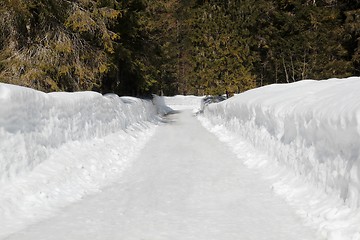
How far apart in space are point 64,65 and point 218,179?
9.51m

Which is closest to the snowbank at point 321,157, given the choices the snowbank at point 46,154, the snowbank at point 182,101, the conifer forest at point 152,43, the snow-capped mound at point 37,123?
the snowbank at point 46,154

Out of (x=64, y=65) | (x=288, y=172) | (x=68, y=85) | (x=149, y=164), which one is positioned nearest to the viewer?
Result: (x=288, y=172)

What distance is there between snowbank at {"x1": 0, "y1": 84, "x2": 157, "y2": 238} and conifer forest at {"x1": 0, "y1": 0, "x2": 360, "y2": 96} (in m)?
4.50

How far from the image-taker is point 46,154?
7.41 meters

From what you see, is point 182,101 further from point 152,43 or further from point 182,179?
point 182,179

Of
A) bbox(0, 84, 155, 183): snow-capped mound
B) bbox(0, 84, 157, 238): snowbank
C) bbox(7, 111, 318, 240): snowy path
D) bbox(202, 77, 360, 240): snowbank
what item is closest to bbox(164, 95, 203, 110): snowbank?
bbox(0, 84, 155, 183): snow-capped mound

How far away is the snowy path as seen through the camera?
4680mm

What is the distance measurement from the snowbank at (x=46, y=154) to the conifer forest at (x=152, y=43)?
4496 millimetres

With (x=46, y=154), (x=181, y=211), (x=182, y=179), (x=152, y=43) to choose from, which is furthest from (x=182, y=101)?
(x=181, y=211)

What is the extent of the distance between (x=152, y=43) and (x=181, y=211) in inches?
865

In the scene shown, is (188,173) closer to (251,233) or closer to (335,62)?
(251,233)

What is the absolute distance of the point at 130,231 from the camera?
4.78m

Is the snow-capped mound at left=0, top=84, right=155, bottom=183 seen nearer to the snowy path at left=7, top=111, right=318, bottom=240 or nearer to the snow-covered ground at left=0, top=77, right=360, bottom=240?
the snow-covered ground at left=0, top=77, right=360, bottom=240

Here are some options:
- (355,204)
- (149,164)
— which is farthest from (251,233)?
(149,164)
